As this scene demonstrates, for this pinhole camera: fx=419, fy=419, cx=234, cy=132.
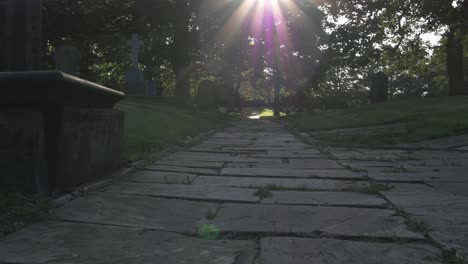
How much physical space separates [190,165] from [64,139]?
2.61m

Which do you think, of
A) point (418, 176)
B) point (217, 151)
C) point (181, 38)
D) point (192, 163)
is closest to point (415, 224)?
point (418, 176)

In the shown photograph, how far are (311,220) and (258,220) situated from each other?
1.28ft

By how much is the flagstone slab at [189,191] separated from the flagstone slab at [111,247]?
3.82 ft

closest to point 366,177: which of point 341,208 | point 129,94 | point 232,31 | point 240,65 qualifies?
point 341,208

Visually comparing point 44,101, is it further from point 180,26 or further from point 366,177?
point 180,26

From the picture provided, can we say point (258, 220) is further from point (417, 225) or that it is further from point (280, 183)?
point (280, 183)

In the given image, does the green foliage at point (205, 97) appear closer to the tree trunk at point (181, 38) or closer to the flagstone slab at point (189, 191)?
the tree trunk at point (181, 38)

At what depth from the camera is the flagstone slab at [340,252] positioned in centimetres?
226

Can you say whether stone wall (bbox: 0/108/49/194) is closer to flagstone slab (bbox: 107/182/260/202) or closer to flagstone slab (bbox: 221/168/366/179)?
flagstone slab (bbox: 107/182/260/202)

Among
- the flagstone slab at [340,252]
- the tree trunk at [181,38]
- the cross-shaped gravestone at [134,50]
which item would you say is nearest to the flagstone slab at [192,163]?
the flagstone slab at [340,252]

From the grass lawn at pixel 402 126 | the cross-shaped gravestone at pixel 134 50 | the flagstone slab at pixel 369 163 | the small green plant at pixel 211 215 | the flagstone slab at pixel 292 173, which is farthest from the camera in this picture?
the cross-shaped gravestone at pixel 134 50

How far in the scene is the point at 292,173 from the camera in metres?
5.47

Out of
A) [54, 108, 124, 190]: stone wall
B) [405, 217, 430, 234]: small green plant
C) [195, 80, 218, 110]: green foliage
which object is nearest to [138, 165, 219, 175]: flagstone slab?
[54, 108, 124, 190]: stone wall

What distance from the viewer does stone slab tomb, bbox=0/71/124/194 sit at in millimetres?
3342
